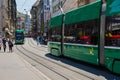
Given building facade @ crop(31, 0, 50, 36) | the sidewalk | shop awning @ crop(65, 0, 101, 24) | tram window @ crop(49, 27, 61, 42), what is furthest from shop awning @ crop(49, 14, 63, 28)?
building facade @ crop(31, 0, 50, 36)

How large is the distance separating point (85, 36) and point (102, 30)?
266cm

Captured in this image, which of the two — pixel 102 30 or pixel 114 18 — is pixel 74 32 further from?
pixel 114 18

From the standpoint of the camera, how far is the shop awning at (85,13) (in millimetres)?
16859

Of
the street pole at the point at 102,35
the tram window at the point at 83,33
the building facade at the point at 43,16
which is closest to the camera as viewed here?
the street pole at the point at 102,35

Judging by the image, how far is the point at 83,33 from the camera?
19.1 meters

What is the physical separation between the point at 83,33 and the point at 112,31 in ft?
14.6

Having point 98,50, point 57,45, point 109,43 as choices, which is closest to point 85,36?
point 98,50

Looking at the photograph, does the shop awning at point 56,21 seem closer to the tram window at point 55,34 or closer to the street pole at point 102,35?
the tram window at point 55,34

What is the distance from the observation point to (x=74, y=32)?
21234 millimetres

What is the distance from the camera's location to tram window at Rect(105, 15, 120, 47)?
46.6 feet

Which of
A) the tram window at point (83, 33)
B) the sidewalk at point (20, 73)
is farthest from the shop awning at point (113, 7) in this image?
the sidewalk at point (20, 73)

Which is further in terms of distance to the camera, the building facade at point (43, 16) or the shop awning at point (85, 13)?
the building facade at point (43, 16)

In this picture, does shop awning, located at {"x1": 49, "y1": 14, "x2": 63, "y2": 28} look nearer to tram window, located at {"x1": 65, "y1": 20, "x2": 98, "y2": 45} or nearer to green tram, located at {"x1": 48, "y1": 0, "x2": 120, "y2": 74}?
green tram, located at {"x1": 48, "y1": 0, "x2": 120, "y2": 74}

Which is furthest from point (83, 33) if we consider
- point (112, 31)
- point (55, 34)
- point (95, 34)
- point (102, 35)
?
point (55, 34)
